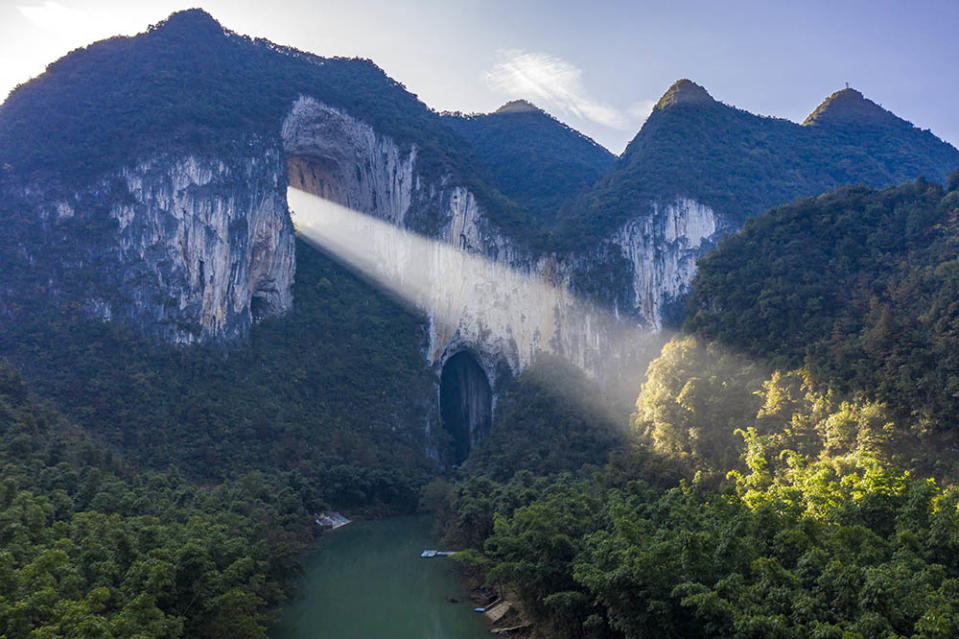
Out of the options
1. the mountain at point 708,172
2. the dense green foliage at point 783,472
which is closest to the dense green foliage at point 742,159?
the mountain at point 708,172

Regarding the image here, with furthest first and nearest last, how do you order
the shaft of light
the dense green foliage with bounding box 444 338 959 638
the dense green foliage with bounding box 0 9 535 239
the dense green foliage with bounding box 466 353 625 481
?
1. the shaft of light
2. the dense green foliage with bounding box 0 9 535 239
3. the dense green foliage with bounding box 466 353 625 481
4. the dense green foliage with bounding box 444 338 959 638

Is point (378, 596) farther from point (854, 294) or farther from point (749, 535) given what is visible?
point (854, 294)

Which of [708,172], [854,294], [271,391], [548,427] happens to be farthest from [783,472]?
[708,172]

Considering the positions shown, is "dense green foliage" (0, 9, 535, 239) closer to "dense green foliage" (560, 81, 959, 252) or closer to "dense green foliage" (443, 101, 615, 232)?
"dense green foliage" (443, 101, 615, 232)

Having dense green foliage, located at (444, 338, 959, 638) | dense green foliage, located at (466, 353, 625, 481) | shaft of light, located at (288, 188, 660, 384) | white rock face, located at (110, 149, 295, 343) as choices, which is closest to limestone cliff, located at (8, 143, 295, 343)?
white rock face, located at (110, 149, 295, 343)

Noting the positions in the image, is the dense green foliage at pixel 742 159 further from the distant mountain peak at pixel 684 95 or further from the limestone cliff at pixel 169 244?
the limestone cliff at pixel 169 244
